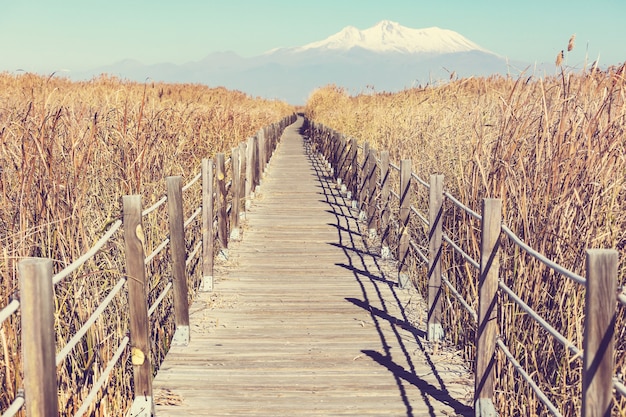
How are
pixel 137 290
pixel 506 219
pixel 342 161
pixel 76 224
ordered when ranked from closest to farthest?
pixel 137 290, pixel 76 224, pixel 506 219, pixel 342 161

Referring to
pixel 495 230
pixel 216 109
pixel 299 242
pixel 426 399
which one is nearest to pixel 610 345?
pixel 495 230

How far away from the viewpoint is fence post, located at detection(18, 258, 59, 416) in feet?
7.97

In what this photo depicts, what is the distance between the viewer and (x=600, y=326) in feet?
8.21

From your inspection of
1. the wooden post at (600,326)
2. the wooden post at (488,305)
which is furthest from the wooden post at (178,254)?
the wooden post at (600,326)

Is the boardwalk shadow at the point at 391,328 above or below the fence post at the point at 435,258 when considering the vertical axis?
below

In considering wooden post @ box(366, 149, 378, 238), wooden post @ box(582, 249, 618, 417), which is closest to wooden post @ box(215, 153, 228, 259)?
wooden post @ box(366, 149, 378, 238)

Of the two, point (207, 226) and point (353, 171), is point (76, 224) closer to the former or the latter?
point (207, 226)

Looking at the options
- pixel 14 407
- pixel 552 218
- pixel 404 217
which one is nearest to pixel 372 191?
pixel 404 217

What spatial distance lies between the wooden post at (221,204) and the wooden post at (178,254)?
2.28 metres

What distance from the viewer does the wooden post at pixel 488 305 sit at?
3.93 m

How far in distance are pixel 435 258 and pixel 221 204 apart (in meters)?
3.07

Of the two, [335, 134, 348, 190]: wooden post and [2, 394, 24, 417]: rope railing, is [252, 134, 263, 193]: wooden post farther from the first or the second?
[2, 394, 24, 417]: rope railing

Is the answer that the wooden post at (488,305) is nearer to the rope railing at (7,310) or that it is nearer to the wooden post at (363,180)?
the rope railing at (7,310)

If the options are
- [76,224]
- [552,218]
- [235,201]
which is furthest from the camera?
[235,201]
